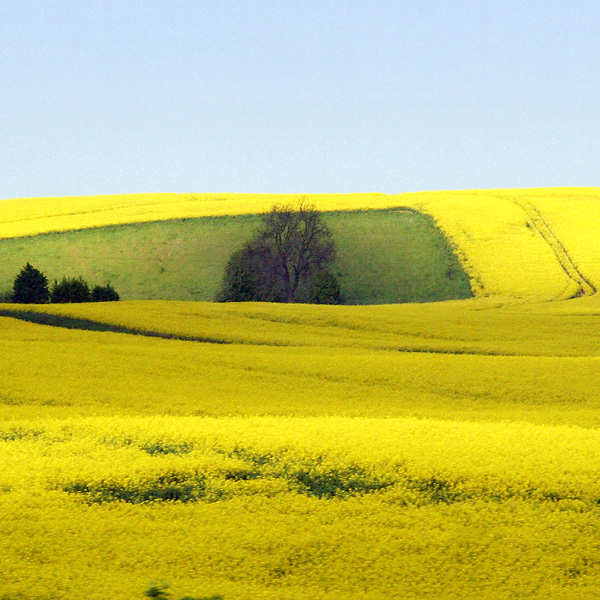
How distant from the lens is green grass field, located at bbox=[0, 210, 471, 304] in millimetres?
Result: 71500

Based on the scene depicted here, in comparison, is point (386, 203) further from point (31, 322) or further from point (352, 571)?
point (352, 571)

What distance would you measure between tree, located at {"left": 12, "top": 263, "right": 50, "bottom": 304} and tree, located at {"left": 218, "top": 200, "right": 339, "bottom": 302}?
533 inches

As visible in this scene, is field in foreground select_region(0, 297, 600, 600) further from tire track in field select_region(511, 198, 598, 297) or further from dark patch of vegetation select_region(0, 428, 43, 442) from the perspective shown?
tire track in field select_region(511, 198, 598, 297)

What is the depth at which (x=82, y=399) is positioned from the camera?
70.5ft

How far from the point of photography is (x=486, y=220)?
89.8m

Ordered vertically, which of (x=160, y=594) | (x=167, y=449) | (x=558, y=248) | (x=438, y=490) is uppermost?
Answer: (x=558, y=248)

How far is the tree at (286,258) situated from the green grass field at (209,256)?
88.0 inches

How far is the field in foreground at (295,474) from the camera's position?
10953mm

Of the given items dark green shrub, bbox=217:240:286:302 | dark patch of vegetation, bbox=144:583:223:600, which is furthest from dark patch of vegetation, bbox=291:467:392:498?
dark green shrub, bbox=217:240:286:302

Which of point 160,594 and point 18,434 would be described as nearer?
point 160,594

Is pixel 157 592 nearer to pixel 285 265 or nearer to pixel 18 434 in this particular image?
pixel 18 434

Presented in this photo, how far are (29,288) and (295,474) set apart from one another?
159 ft

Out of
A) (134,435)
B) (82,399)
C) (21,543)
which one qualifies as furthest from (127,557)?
(82,399)

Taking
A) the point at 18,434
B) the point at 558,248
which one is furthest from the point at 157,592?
the point at 558,248
